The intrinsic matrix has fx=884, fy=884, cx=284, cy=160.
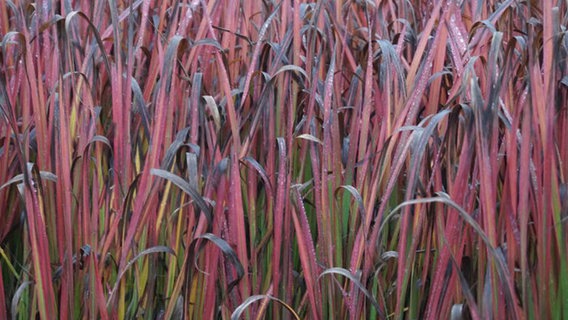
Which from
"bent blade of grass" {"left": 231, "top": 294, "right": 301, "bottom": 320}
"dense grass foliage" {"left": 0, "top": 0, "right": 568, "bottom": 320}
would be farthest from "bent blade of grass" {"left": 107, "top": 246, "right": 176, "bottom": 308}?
"bent blade of grass" {"left": 231, "top": 294, "right": 301, "bottom": 320}

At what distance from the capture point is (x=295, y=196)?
1282 mm

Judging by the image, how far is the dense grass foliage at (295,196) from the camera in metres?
1.15

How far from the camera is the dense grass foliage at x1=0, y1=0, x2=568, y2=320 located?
115cm

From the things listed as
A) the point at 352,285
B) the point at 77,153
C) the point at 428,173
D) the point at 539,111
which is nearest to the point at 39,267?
the point at 77,153

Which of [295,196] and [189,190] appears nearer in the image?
[189,190]

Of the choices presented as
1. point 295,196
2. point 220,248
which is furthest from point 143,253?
point 295,196

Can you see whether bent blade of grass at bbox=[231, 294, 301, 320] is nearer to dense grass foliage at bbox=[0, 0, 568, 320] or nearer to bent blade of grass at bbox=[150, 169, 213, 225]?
dense grass foliage at bbox=[0, 0, 568, 320]

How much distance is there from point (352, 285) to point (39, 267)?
17.3 inches

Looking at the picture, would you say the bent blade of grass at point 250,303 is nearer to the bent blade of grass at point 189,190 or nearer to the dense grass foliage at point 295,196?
the dense grass foliage at point 295,196

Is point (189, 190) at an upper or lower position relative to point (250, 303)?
Result: upper

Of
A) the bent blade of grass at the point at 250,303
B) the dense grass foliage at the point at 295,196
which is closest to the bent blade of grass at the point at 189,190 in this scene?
the dense grass foliage at the point at 295,196

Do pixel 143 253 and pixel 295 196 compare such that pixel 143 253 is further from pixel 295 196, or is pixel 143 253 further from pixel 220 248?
pixel 295 196

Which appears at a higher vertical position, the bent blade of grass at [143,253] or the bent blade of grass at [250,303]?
the bent blade of grass at [143,253]

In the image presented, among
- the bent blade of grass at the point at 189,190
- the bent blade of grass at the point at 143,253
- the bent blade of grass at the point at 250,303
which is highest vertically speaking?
→ the bent blade of grass at the point at 189,190
